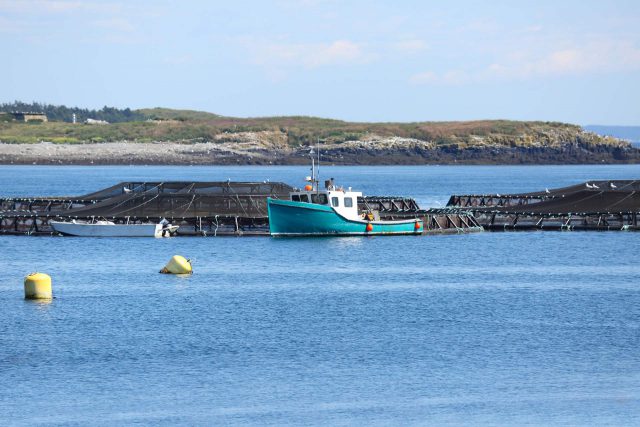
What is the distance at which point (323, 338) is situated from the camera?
42.5 metres

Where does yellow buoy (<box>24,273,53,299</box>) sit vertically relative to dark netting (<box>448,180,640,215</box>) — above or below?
below

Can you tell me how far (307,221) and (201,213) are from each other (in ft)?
41.5

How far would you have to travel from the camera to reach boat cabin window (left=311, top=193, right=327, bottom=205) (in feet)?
251

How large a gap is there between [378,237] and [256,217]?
9.36 metres

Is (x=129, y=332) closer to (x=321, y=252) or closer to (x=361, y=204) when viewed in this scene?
(x=321, y=252)

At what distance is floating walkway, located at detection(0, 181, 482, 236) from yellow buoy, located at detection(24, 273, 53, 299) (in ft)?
102

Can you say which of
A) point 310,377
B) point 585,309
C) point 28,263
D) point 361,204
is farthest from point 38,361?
point 361,204

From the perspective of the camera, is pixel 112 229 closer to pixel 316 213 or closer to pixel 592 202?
pixel 316 213

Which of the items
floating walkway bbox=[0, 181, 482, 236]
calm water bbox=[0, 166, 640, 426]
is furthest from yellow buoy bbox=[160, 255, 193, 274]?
floating walkway bbox=[0, 181, 482, 236]

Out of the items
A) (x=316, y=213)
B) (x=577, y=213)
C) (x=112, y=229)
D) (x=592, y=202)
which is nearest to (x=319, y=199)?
(x=316, y=213)

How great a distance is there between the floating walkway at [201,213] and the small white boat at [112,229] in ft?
5.56

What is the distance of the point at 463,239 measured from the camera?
8275 cm

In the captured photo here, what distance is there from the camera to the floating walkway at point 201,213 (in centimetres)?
8550

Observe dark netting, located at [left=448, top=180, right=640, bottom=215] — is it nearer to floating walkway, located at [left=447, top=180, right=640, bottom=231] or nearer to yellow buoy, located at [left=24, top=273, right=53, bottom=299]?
floating walkway, located at [left=447, top=180, right=640, bottom=231]
